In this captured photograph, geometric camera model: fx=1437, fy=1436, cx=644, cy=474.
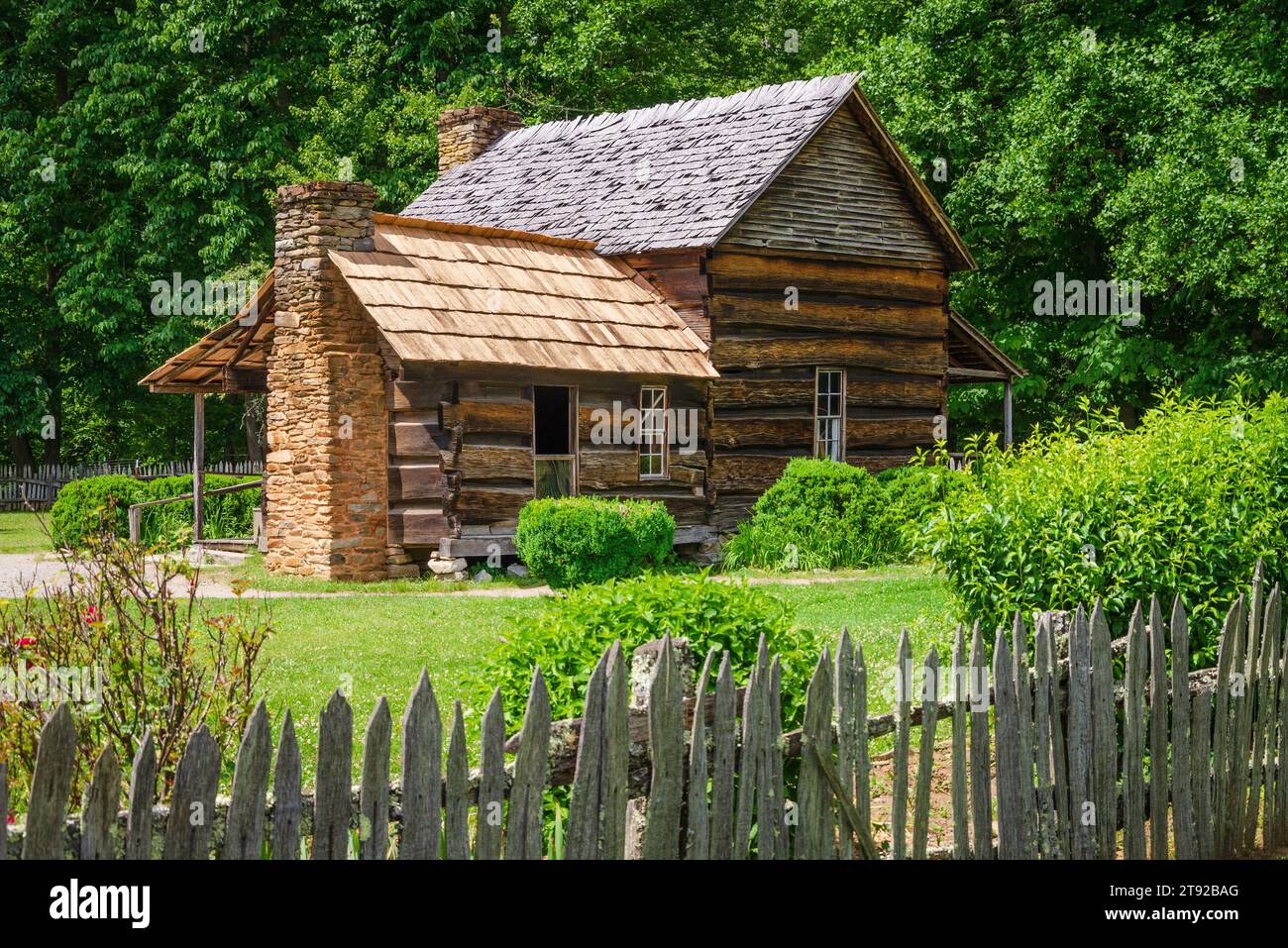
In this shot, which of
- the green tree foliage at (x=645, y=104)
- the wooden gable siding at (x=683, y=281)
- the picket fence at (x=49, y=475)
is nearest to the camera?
the wooden gable siding at (x=683, y=281)

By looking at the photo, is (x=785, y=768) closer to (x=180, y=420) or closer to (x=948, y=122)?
(x=948, y=122)

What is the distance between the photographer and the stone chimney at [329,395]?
60.5 feet

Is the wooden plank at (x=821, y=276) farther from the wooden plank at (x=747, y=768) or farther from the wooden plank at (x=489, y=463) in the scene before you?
the wooden plank at (x=747, y=768)

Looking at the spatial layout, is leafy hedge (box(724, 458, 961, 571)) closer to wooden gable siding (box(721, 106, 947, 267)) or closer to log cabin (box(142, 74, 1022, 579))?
log cabin (box(142, 74, 1022, 579))

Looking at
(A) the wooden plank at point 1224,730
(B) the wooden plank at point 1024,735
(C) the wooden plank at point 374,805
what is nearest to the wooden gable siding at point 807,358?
(A) the wooden plank at point 1224,730

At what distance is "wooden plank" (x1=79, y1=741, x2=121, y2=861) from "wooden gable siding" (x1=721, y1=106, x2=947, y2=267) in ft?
58.5

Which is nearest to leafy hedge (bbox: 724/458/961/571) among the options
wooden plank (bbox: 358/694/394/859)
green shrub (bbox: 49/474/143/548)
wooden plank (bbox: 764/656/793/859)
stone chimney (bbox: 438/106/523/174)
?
green shrub (bbox: 49/474/143/548)

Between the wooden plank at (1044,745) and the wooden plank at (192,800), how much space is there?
10.7 ft

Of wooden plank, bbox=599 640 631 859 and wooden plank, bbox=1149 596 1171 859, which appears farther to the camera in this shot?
wooden plank, bbox=1149 596 1171 859

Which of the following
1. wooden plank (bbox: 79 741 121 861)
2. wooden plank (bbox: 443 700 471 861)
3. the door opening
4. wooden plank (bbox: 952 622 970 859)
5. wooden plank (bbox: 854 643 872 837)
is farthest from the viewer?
the door opening

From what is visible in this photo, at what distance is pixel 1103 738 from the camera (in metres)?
6.14

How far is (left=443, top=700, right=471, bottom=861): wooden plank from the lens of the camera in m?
4.25

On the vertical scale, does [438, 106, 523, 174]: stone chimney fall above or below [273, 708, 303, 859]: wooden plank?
above

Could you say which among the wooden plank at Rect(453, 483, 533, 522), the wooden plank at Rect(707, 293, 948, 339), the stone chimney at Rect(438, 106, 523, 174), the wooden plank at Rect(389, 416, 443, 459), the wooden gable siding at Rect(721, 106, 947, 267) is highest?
the stone chimney at Rect(438, 106, 523, 174)
